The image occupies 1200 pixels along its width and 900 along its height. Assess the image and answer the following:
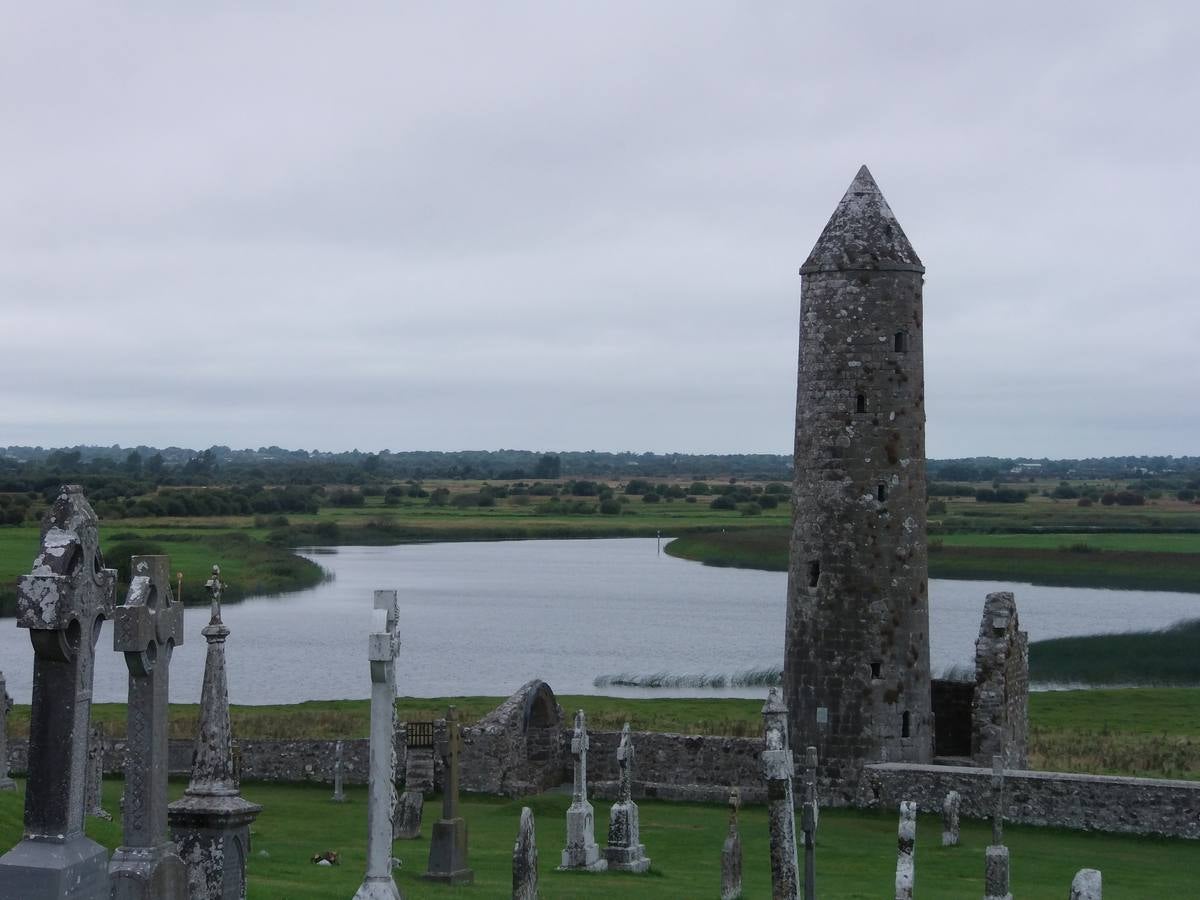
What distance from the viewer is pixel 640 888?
16.5m

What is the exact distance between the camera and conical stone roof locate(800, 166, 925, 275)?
22906mm

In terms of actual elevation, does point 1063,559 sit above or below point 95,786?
above

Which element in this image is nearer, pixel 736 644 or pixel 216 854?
pixel 216 854

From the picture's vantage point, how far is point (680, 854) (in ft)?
63.4

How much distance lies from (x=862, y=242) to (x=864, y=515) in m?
3.80

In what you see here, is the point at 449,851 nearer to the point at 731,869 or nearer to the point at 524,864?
the point at 524,864

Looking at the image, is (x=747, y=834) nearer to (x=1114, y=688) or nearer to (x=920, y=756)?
(x=920, y=756)

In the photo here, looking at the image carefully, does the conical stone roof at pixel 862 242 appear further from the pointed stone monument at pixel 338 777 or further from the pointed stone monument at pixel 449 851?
the pointed stone monument at pixel 449 851

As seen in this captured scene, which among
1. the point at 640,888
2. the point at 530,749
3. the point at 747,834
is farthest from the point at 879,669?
the point at 640,888

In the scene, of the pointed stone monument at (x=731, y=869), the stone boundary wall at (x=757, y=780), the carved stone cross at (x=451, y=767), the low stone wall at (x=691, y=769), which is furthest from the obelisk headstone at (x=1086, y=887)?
the low stone wall at (x=691, y=769)

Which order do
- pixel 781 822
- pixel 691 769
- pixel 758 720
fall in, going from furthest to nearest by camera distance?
pixel 758 720, pixel 691 769, pixel 781 822

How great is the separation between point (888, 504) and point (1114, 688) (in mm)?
22249

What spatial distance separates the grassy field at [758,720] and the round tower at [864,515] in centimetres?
494

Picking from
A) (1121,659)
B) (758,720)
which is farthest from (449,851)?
(1121,659)
